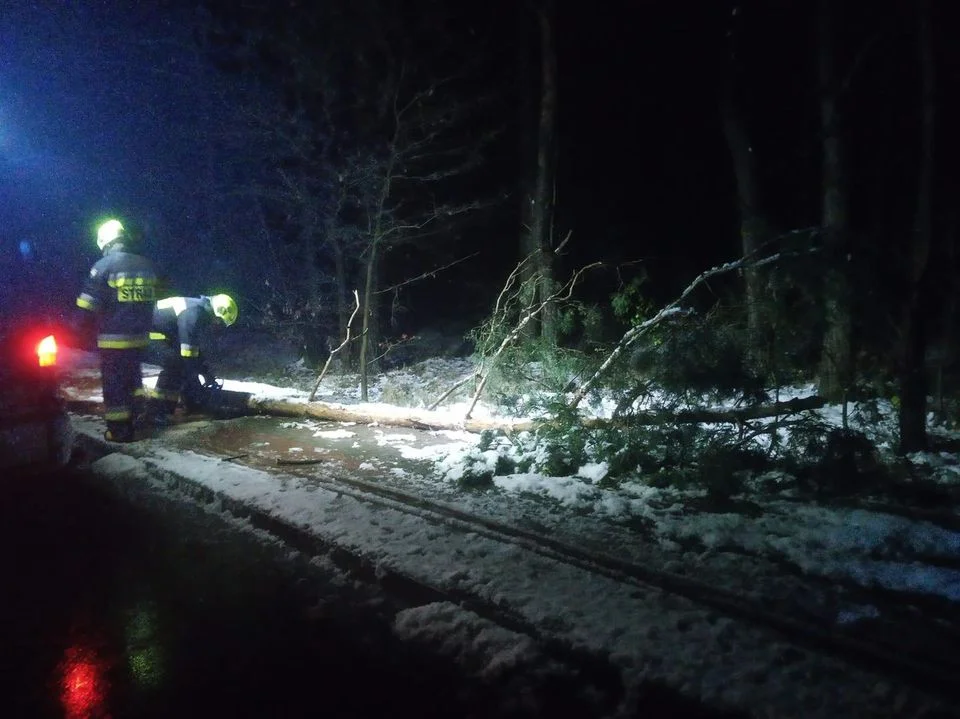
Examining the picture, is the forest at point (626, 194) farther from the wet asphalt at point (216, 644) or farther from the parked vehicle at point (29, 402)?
the parked vehicle at point (29, 402)

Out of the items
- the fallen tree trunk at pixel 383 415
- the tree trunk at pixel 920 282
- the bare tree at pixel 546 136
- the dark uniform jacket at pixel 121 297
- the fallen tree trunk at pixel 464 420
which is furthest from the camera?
the bare tree at pixel 546 136

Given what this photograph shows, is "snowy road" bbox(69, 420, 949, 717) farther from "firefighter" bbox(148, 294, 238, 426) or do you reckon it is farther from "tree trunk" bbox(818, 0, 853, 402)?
"firefighter" bbox(148, 294, 238, 426)

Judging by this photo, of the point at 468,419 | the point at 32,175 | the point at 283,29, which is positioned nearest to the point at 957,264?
the point at 468,419

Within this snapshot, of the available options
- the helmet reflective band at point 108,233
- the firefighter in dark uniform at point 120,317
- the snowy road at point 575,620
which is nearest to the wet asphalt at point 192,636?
the snowy road at point 575,620

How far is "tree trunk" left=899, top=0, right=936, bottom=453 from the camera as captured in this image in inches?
246

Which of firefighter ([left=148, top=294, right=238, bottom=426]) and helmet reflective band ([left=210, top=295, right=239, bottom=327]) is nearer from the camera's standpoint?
firefighter ([left=148, top=294, right=238, bottom=426])

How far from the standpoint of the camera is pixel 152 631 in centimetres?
376

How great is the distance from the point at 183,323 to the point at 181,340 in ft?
0.75

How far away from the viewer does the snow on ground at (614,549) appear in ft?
10.5

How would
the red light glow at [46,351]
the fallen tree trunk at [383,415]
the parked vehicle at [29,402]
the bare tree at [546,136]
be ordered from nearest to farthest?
1. the parked vehicle at [29,402]
2. the red light glow at [46,351]
3. the fallen tree trunk at [383,415]
4. the bare tree at [546,136]

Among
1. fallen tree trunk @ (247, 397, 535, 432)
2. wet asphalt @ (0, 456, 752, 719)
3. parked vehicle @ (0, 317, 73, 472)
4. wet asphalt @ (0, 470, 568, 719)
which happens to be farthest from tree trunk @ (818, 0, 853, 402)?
parked vehicle @ (0, 317, 73, 472)

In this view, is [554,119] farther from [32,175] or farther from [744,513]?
[32,175]

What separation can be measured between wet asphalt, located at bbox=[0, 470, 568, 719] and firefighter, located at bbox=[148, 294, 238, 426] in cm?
360

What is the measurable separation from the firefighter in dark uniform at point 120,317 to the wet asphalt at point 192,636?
2592mm
